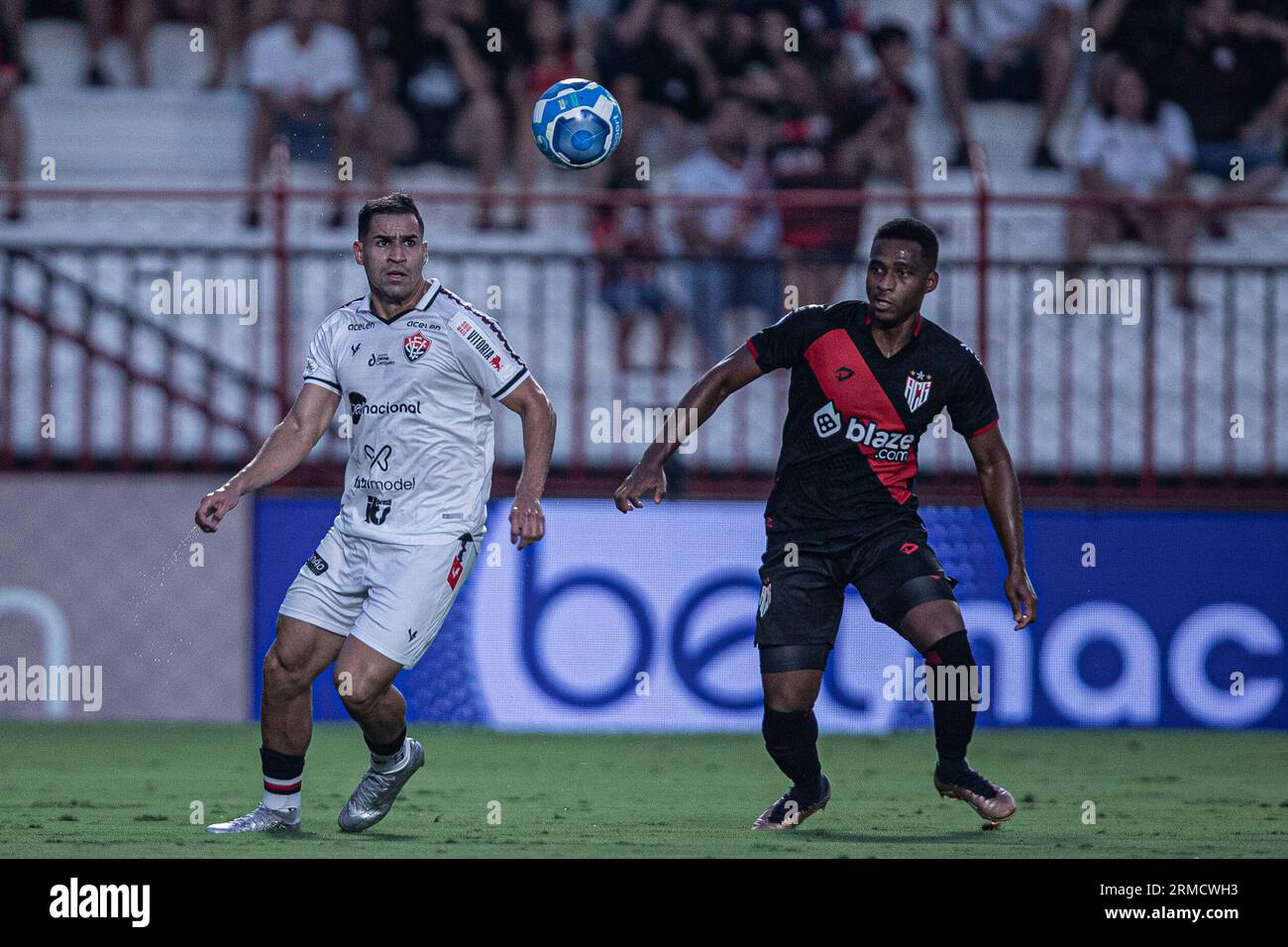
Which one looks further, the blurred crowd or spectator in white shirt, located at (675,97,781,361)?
the blurred crowd

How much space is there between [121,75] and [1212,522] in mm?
8788

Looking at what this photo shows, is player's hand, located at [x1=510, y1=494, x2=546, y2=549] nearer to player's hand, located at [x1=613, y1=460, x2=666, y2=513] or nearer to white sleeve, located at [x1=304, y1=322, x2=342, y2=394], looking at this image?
player's hand, located at [x1=613, y1=460, x2=666, y2=513]

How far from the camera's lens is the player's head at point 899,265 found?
295 inches

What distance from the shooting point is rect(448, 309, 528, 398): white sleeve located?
24.4 feet

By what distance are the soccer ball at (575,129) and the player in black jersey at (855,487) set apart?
4.51ft

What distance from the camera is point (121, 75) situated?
15547 millimetres

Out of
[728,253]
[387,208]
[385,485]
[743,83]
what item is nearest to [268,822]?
[385,485]

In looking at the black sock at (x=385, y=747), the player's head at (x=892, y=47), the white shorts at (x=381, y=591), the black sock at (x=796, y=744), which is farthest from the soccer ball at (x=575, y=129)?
the player's head at (x=892, y=47)

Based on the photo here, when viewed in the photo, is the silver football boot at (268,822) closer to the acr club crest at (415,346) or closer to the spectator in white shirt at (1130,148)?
the acr club crest at (415,346)

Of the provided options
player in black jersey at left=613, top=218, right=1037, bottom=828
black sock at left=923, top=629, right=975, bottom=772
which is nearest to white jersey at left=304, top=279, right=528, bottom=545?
player in black jersey at left=613, top=218, right=1037, bottom=828

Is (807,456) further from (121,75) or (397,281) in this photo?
(121,75)

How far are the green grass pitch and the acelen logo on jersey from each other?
142cm

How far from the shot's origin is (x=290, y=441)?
24.5 ft

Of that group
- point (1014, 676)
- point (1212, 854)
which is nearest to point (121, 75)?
point (1014, 676)
